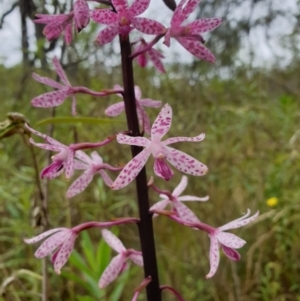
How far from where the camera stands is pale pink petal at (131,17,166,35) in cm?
104

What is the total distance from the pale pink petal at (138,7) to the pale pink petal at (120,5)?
0.01 meters

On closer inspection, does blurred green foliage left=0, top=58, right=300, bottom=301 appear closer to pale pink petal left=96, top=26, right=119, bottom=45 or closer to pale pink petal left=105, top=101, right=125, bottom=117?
pale pink petal left=105, top=101, right=125, bottom=117

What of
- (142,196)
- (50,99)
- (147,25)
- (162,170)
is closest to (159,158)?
(162,170)

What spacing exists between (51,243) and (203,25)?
0.61 m

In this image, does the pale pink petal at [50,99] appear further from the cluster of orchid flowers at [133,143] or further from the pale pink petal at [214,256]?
the pale pink petal at [214,256]

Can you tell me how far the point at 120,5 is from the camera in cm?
101

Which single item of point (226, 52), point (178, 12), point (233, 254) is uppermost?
point (226, 52)

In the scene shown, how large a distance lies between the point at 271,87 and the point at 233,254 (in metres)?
5.29

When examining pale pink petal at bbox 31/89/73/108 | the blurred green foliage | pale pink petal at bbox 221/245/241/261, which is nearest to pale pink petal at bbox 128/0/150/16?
pale pink petal at bbox 31/89/73/108

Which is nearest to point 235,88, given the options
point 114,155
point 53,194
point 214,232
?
point 114,155

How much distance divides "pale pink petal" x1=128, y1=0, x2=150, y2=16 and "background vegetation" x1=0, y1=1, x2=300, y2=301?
3.18 ft

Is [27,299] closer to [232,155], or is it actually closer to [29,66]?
[29,66]

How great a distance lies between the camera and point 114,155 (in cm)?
309

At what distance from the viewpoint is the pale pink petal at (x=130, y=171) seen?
37.7 inches
